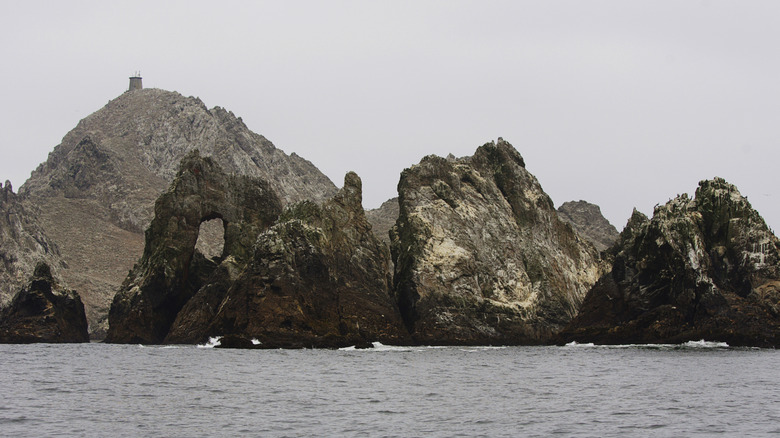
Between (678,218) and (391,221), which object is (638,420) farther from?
(391,221)

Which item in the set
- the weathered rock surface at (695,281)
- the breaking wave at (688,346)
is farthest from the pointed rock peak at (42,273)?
the breaking wave at (688,346)

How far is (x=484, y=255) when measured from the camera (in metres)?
119

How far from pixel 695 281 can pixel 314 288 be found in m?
→ 36.5

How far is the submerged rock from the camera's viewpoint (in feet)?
280

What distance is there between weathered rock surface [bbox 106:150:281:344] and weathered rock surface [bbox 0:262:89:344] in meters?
5.63

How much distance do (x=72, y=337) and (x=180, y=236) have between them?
666 inches

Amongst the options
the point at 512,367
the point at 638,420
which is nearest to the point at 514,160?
the point at 512,367

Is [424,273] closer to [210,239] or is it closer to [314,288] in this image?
[314,288]

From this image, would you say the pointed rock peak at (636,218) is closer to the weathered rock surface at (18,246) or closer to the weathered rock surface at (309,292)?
the weathered rock surface at (309,292)

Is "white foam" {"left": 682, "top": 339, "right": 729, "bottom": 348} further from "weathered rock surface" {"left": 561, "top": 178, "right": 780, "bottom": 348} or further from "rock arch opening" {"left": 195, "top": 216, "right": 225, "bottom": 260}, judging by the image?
"rock arch opening" {"left": 195, "top": 216, "right": 225, "bottom": 260}

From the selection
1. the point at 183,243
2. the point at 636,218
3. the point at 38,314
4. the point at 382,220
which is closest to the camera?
the point at 38,314

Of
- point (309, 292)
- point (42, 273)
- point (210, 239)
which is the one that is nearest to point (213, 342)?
point (309, 292)

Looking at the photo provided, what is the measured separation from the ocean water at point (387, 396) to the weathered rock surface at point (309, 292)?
47.1 ft

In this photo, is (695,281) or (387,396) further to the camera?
(695,281)
